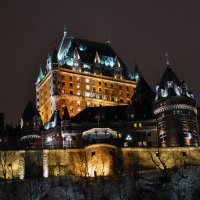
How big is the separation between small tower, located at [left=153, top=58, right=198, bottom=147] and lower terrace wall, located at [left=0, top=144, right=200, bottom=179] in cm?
449

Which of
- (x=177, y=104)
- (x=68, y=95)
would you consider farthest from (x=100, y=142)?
(x=68, y=95)

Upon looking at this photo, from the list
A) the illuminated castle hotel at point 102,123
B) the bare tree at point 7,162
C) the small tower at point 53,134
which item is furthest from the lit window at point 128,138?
the bare tree at point 7,162

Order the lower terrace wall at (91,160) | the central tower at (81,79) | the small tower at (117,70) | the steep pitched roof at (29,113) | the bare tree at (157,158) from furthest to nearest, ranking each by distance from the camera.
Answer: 1. the small tower at (117,70)
2. the central tower at (81,79)
3. the steep pitched roof at (29,113)
4. the bare tree at (157,158)
5. the lower terrace wall at (91,160)

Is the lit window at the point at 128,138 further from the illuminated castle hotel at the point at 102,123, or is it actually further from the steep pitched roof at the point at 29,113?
the steep pitched roof at the point at 29,113

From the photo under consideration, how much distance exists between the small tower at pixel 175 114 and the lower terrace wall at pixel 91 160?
14.7 ft

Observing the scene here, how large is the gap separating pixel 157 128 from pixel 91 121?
1346cm

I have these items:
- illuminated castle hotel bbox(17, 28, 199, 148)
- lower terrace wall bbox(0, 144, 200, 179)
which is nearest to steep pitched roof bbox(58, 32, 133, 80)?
illuminated castle hotel bbox(17, 28, 199, 148)

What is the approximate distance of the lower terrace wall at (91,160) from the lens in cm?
8431

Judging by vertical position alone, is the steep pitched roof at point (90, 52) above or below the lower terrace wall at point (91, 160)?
above

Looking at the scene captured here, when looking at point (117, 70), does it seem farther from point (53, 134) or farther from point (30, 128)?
point (53, 134)

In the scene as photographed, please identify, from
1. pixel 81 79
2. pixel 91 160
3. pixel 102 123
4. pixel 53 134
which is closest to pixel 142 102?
pixel 102 123

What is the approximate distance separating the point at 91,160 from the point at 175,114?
20.3 meters

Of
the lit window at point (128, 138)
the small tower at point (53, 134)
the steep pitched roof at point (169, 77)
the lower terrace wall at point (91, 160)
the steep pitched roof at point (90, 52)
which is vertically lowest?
the lower terrace wall at point (91, 160)

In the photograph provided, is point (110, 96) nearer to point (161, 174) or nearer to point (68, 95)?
point (68, 95)
